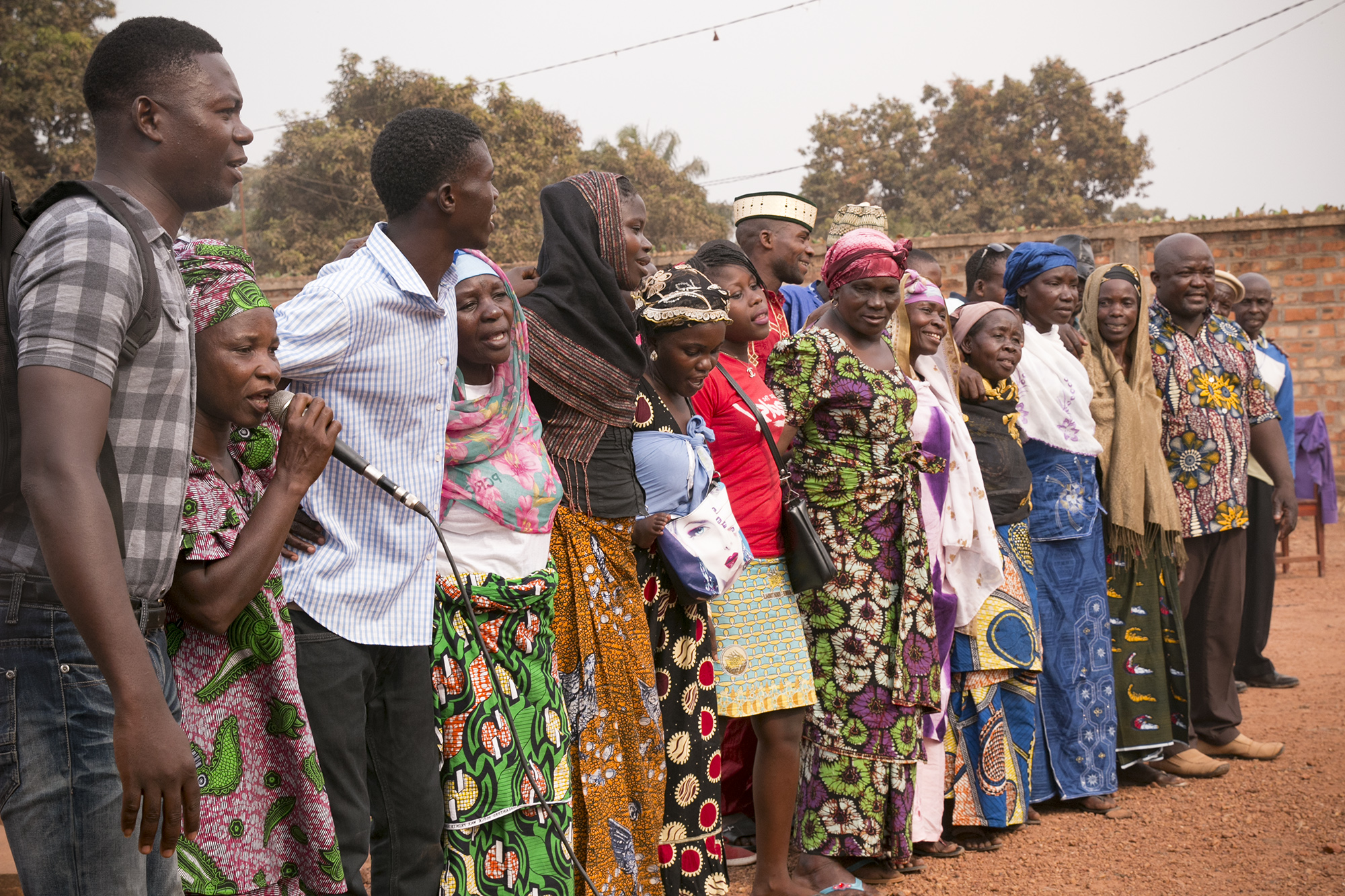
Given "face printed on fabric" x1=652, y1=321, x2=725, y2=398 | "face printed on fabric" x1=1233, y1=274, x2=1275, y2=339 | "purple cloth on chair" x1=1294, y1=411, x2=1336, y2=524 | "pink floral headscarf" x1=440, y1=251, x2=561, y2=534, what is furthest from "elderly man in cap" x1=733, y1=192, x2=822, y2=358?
"purple cloth on chair" x1=1294, y1=411, x2=1336, y2=524

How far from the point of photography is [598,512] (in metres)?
3.47

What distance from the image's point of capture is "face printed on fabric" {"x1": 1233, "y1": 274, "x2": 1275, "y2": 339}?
819 centimetres

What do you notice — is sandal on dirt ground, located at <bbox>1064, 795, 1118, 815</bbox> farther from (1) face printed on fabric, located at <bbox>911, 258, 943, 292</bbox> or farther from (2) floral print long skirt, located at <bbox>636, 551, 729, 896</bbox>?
(1) face printed on fabric, located at <bbox>911, 258, 943, 292</bbox>

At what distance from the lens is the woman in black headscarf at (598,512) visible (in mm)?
3402

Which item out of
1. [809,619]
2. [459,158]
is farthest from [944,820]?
[459,158]

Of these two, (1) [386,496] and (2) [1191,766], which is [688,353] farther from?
(2) [1191,766]

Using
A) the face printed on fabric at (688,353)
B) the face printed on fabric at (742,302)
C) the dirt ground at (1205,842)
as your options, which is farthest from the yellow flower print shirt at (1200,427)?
the face printed on fabric at (688,353)

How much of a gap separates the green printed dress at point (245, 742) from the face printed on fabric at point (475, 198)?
0.91m

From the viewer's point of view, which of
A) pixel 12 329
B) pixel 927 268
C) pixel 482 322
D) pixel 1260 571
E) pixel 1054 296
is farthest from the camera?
pixel 1260 571

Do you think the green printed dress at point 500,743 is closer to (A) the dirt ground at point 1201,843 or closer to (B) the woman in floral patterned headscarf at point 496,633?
(B) the woman in floral patterned headscarf at point 496,633

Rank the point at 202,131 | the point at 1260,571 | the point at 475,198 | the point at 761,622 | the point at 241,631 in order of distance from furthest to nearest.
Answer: the point at 1260,571, the point at 761,622, the point at 475,198, the point at 241,631, the point at 202,131

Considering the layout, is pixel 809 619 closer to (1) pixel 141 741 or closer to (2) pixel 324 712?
(2) pixel 324 712

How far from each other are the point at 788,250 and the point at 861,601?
6.68ft

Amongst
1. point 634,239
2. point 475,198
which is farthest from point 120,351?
point 634,239
